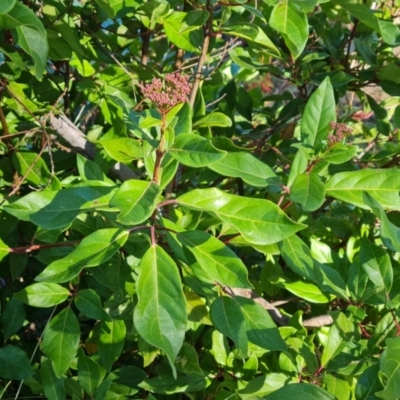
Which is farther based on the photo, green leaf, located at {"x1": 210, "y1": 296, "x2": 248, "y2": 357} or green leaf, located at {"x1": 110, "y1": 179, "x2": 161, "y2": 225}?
green leaf, located at {"x1": 210, "y1": 296, "x2": 248, "y2": 357}

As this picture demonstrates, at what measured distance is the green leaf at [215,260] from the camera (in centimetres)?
88

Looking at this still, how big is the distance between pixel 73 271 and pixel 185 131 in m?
0.29

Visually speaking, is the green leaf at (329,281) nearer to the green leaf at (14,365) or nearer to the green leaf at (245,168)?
the green leaf at (245,168)

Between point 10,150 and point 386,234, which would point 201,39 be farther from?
point 386,234

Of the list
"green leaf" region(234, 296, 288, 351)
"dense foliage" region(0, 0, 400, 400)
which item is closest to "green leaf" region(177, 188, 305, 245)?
"dense foliage" region(0, 0, 400, 400)

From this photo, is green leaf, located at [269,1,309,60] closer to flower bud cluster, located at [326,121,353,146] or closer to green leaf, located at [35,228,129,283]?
flower bud cluster, located at [326,121,353,146]

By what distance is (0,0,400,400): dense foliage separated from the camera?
2.89 feet

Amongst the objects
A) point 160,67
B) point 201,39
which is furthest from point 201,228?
point 160,67

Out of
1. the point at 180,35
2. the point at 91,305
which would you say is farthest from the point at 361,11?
the point at 91,305

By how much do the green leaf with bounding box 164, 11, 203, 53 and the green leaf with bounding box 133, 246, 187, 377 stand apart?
0.58m

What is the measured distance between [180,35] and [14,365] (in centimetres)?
80

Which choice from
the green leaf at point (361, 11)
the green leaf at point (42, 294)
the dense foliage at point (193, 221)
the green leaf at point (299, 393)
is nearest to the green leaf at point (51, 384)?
the dense foliage at point (193, 221)

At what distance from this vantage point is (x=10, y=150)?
1.37 m

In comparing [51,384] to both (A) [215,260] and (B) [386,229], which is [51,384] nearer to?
(A) [215,260]
